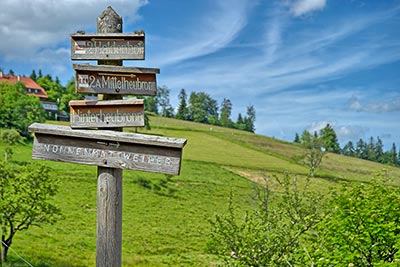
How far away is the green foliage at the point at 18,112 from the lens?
209 ft

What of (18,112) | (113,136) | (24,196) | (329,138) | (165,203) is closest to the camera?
(113,136)

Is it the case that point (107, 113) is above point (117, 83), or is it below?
below

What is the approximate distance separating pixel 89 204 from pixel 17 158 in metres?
12.5

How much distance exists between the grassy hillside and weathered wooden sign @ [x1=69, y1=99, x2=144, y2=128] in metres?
9.54

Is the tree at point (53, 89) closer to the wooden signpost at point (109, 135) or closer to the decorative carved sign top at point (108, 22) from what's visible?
the decorative carved sign top at point (108, 22)

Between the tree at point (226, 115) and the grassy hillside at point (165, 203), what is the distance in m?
46.6

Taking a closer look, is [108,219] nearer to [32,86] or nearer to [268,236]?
[268,236]

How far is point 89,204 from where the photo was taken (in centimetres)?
4153

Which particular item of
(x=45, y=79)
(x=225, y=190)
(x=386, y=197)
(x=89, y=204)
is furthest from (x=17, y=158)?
(x=45, y=79)

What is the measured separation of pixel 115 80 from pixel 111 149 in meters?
0.77

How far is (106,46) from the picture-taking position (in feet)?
15.7

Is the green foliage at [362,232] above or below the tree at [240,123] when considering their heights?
below

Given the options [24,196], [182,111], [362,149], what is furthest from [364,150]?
[24,196]

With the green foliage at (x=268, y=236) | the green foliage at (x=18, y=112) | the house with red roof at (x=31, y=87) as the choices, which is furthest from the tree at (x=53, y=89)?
the green foliage at (x=268, y=236)
